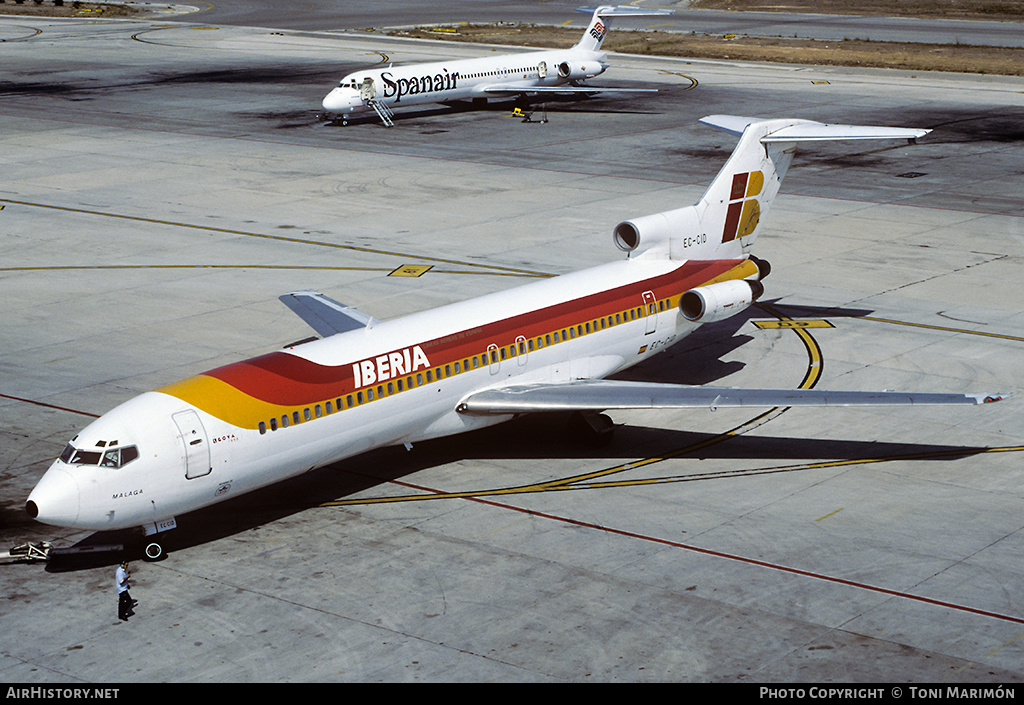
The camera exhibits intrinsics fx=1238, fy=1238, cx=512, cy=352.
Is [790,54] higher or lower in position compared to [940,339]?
higher

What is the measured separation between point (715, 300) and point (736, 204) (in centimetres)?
410

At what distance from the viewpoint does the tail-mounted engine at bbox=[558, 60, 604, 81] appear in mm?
75062

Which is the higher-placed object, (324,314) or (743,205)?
(743,205)

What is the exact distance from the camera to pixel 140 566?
21500 mm

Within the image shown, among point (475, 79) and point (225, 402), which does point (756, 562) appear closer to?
point (225, 402)

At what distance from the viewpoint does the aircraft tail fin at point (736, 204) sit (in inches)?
1174

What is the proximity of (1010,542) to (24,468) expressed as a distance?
19.2 metres

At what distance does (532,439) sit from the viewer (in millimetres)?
27781

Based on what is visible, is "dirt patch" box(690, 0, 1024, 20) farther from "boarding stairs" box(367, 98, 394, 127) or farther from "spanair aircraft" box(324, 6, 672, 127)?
"boarding stairs" box(367, 98, 394, 127)

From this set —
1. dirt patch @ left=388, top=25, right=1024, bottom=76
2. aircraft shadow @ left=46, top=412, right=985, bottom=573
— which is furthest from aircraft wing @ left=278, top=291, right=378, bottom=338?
dirt patch @ left=388, top=25, right=1024, bottom=76

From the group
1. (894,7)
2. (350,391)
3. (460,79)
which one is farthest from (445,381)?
(894,7)

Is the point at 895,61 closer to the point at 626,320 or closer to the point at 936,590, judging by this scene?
the point at 626,320

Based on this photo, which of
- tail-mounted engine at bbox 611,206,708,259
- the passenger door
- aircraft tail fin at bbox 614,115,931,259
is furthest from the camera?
aircraft tail fin at bbox 614,115,931,259
